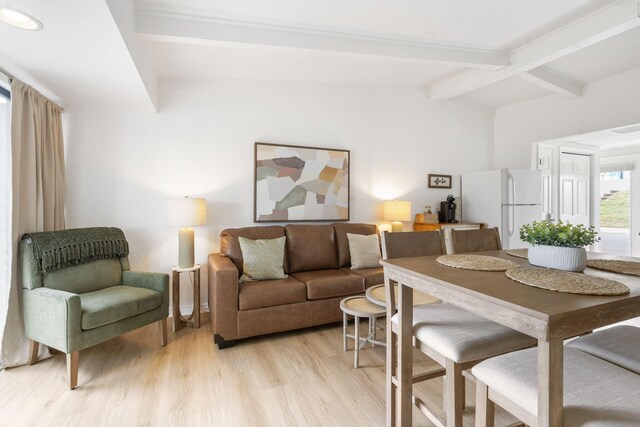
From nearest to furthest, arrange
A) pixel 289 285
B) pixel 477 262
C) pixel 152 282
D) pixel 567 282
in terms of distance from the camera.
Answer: pixel 567 282 → pixel 477 262 → pixel 152 282 → pixel 289 285

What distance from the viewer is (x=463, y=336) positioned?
1.26 metres

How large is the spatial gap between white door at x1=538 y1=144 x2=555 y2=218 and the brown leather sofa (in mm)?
2910

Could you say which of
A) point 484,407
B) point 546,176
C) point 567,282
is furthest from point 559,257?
point 546,176

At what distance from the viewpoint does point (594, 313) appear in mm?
896

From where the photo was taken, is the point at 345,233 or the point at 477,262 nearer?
the point at 477,262

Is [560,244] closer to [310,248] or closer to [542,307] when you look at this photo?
[542,307]

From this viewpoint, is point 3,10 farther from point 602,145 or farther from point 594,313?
point 602,145

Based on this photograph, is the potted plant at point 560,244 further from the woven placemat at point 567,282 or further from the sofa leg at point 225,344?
the sofa leg at point 225,344

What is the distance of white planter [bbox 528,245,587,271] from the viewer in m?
1.29

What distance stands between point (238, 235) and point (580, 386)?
8.85ft

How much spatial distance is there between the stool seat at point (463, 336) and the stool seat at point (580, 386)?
11 centimetres

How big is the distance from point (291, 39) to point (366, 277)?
2153 mm

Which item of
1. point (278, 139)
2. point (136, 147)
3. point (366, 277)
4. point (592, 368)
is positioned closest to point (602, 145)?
point (366, 277)

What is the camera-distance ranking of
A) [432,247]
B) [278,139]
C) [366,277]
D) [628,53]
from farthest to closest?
1. [278,139]
2. [628,53]
3. [366,277]
4. [432,247]
